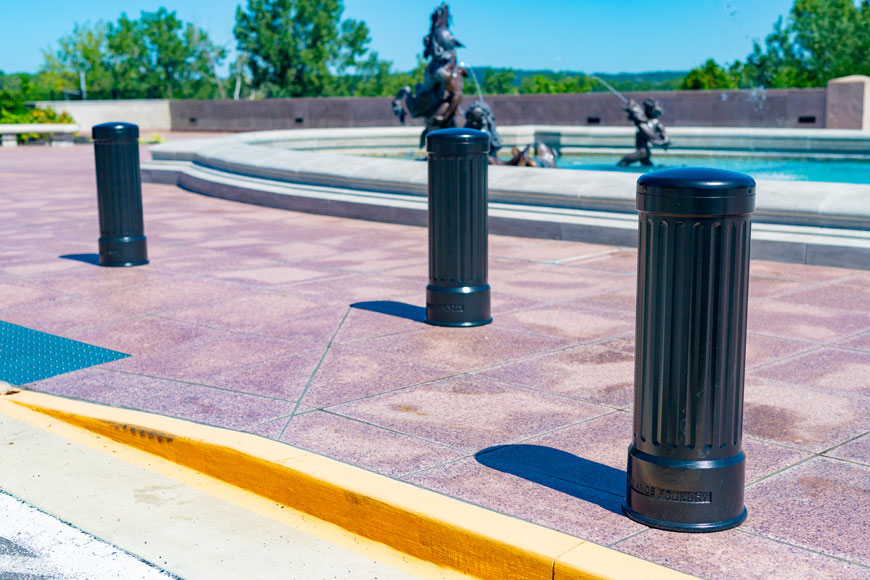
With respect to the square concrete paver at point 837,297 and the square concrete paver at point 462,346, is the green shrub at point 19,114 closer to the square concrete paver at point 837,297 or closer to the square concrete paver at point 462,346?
the square concrete paver at point 462,346

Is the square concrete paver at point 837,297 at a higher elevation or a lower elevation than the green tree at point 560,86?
lower

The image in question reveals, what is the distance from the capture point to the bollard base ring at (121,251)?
30.8 ft

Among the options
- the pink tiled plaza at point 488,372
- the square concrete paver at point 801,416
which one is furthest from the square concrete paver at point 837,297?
the square concrete paver at point 801,416

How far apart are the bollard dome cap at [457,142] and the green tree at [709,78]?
52.3 m

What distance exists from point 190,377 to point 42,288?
3.37 metres

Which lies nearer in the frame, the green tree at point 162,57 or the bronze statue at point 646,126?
the bronze statue at point 646,126

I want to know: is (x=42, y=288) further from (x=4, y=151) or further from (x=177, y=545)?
(x=4, y=151)

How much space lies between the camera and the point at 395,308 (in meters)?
7.63

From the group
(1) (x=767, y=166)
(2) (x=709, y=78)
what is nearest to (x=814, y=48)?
(2) (x=709, y=78)

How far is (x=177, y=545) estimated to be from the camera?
3893 mm

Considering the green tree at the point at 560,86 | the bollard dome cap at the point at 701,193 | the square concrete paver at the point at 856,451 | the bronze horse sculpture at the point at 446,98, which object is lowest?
the square concrete paver at the point at 856,451

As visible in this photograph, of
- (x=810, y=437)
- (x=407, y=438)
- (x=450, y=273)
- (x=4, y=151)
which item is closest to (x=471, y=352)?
(x=450, y=273)

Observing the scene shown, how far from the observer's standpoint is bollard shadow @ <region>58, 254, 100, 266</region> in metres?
9.84

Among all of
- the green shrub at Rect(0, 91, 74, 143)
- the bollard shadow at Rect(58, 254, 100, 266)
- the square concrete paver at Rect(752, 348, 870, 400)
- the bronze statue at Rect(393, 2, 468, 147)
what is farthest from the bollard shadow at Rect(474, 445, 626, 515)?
the green shrub at Rect(0, 91, 74, 143)
